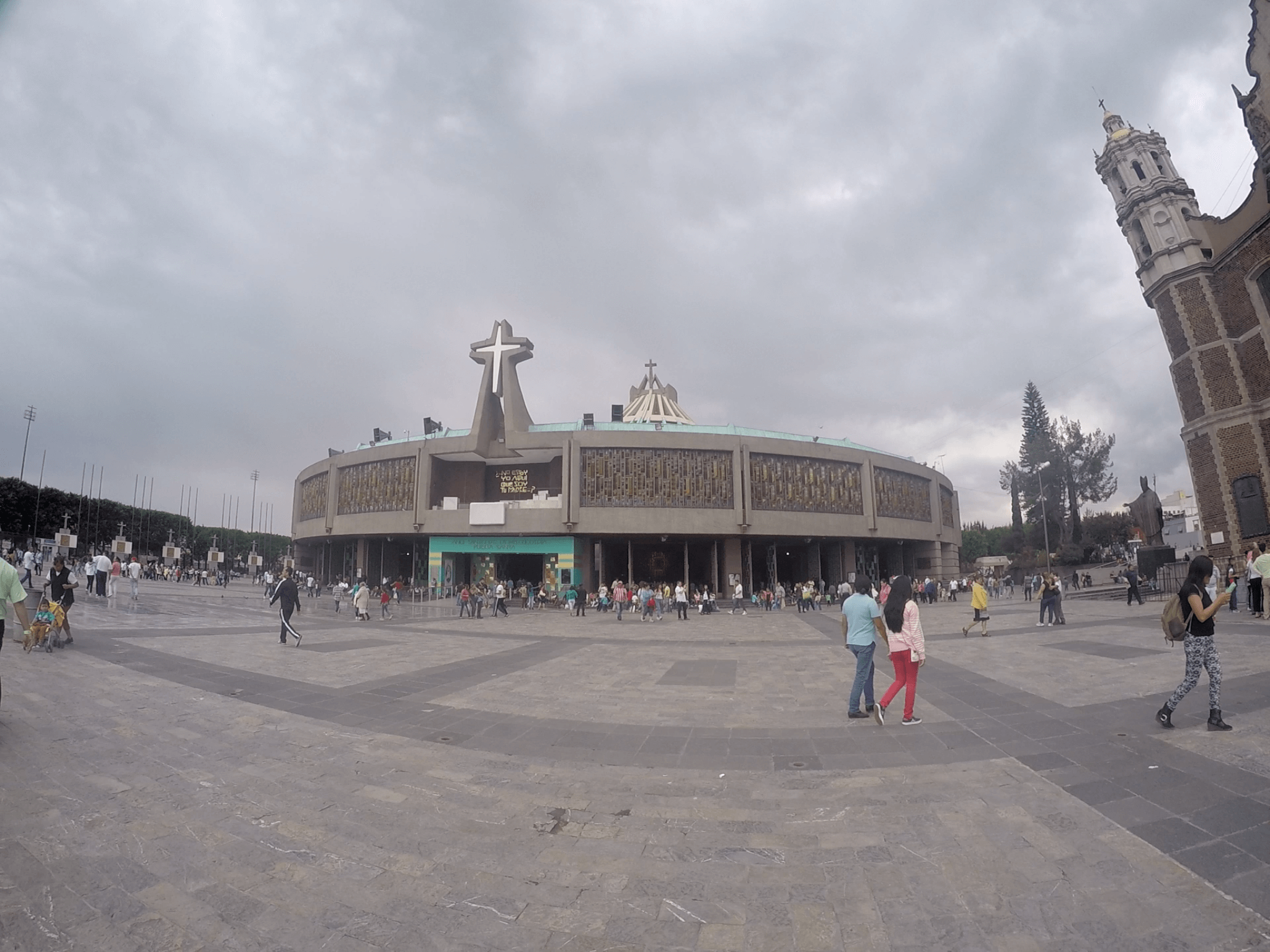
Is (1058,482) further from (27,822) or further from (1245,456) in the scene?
(27,822)

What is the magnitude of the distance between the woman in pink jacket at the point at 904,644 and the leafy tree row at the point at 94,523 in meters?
75.4

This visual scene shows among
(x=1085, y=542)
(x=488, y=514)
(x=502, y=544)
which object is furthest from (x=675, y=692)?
(x=1085, y=542)

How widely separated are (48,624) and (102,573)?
623 inches

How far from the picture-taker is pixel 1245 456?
24.6 meters

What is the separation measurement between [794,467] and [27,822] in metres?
36.5

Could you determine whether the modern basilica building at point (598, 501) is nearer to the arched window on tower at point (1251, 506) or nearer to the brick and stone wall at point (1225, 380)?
the brick and stone wall at point (1225, 380)

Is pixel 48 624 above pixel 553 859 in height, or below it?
above

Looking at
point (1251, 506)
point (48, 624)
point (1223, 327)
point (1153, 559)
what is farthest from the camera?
point (1153, 559)

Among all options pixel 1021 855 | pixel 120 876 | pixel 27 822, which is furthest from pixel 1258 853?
pixel 27 822

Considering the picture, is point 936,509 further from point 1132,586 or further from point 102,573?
point 102,573

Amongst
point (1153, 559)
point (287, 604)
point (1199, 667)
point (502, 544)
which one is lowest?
point (1199, 667)

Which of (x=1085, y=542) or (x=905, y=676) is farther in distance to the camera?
(x=1085, y=542)

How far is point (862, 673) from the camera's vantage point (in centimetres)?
→ 658

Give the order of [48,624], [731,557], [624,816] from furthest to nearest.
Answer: [731,557] < [48,624] < [624,816]
